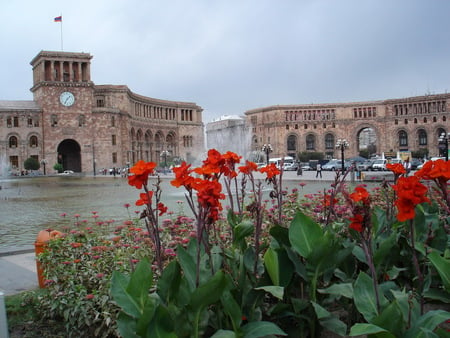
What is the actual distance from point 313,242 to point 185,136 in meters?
71.8

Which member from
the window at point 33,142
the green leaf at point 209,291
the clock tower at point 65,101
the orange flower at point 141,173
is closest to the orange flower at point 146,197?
the orange flower at point 141,173

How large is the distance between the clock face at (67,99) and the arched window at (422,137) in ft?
182

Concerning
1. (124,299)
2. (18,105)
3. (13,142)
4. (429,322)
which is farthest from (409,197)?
(18,105)

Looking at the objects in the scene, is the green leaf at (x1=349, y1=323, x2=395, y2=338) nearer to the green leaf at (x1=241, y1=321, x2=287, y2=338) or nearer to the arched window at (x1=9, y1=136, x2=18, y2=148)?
the green leaf at (x1=241, y1=321, x2=287, y2=338)

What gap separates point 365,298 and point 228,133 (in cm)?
7850

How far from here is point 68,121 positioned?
53.9 metres

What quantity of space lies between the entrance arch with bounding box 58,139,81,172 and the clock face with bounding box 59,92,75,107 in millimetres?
5507

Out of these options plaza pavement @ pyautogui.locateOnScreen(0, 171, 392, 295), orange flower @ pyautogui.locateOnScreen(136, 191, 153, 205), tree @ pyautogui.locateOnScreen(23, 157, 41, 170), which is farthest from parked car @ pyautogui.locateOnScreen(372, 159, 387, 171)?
orange flower @ pyautogui.locateOnScreen(136, 191, 153, 205)

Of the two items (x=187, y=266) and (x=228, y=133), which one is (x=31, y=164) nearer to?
(x=228, y=133)

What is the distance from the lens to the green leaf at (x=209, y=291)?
6.84ft

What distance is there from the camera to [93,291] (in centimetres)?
376

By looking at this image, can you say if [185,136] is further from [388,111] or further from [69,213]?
[69,213]

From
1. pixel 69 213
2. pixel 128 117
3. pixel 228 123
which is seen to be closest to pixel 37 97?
pixel 128 117

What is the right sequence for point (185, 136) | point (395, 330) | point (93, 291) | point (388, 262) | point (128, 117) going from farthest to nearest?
point (185, 136), point (128, 117), point (93, 291), point (388, 262), point (395, 330)
